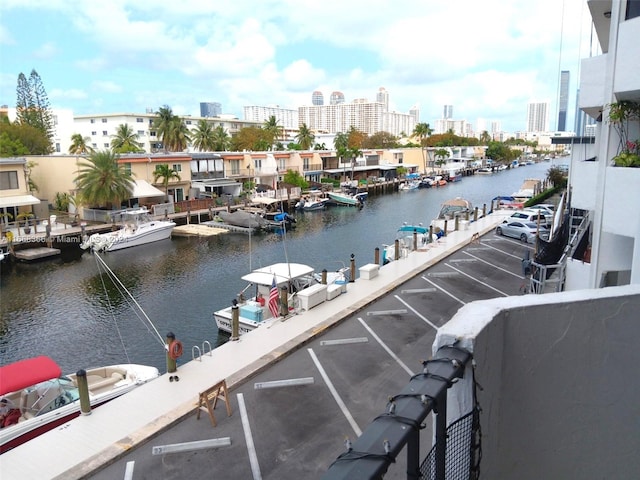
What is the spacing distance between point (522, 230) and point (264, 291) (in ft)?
62.6

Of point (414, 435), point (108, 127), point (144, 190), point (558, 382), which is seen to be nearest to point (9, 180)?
point (144, 190)

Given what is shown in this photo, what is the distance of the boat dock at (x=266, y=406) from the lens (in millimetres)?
8938

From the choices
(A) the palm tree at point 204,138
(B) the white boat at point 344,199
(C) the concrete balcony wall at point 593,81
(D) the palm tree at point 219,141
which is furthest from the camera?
(D) the palm tree at point 219,141

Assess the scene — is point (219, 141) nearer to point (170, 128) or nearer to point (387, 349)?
point (170, 128)

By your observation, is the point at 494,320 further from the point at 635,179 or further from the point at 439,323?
the point at 439,323

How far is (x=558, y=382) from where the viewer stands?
5.02 meters

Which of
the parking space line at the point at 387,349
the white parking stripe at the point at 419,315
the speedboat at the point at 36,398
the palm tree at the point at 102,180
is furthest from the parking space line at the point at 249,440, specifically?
the palm tree at the point at 102,180

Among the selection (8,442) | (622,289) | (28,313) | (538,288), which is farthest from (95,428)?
(28,313)

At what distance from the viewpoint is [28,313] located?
1000 inches

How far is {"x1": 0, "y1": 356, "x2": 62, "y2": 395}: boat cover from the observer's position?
11.8 meters

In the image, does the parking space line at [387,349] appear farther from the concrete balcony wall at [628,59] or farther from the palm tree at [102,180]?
the palm tree at [102,180]

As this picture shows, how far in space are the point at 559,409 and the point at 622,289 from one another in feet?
4.88

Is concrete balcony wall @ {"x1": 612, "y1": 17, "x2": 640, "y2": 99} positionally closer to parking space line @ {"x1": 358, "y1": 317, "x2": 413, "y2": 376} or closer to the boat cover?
parking space line @ {"x1": 358, "y1": 317, "x2": 413, "y2": 376}

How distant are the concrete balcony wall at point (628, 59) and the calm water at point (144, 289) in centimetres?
1692
